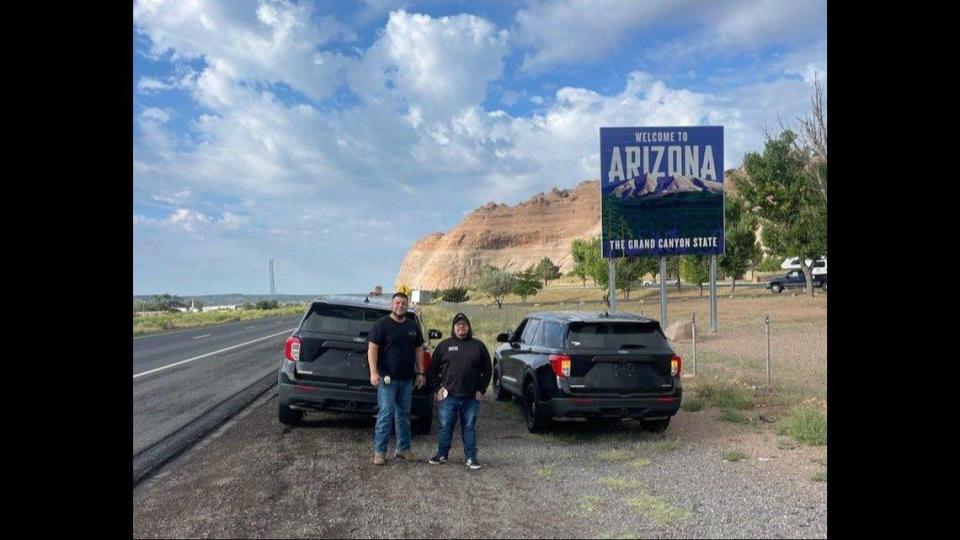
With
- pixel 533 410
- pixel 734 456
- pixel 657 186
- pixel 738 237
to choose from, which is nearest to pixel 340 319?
pixel 533 410

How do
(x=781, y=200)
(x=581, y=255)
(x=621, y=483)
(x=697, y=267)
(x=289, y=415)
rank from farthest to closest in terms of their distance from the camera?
(x=581, y=255) < (x=697, y=267) < (x=781, y=200) < (x=289, y=415) < (x=621, y=483)

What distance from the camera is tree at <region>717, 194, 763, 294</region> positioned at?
52.9 meters

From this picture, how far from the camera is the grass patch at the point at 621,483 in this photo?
6.75 meters

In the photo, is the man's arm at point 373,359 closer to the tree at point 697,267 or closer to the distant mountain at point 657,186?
the distant mountain at point 657,186

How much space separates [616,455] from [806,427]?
274 cm

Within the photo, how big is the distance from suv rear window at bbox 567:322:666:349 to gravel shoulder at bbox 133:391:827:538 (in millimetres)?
1229

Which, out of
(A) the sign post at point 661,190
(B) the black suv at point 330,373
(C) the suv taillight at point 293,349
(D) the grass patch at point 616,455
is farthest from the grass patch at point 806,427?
(A) the sign post at point 661,190

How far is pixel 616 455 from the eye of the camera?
8.14 meters

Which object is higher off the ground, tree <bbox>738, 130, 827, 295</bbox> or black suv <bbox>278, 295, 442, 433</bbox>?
tree <bbox>738, 130, 827, 295</bbox>

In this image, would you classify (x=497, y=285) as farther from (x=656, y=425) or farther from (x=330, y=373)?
(x=330, y=373)

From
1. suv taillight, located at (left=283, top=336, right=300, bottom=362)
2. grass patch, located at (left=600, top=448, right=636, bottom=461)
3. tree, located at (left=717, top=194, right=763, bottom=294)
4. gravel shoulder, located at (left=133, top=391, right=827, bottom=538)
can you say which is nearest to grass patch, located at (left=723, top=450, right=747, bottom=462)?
gravel shoulder, located at (left=133, top=391, right=827, bottom=538)

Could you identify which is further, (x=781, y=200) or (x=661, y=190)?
→ (x=781, y=200)

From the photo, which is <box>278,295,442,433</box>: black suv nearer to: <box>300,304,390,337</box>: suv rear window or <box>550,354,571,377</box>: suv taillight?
<box>300,304,390,337</box>: suv rear window

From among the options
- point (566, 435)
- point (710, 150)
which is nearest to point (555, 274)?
point (710, 150)
